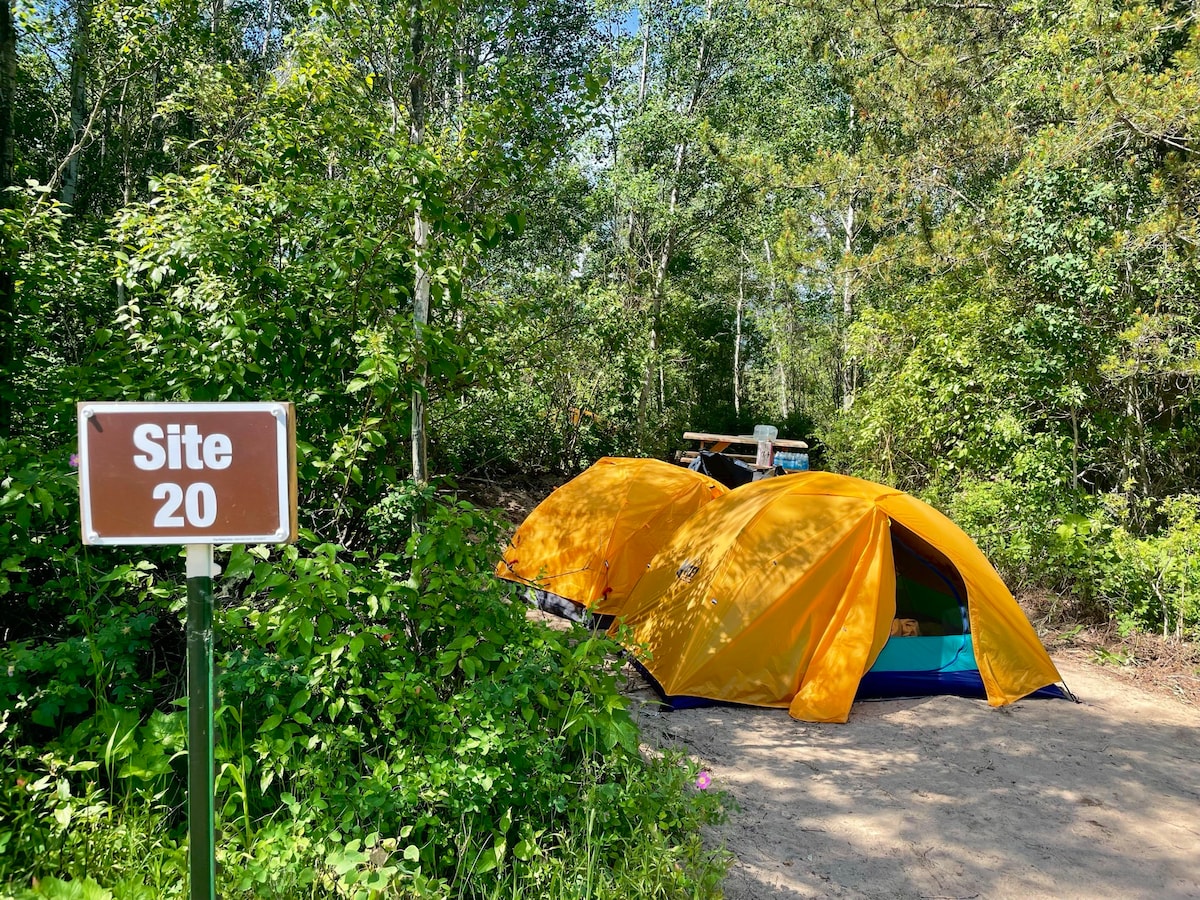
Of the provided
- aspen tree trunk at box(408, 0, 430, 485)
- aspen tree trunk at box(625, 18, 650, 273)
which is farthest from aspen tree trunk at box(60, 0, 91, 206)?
aspen tree trunk at box(625, 18, 650, 273)

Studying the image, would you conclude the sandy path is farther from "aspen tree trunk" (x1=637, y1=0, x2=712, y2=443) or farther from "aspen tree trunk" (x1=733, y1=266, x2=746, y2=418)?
"aspen tree trunk" (x1=733, y1=266, x2=746, y2=418)

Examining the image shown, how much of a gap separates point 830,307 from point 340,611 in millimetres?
19629

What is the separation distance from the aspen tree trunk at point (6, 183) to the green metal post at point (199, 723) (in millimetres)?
2136

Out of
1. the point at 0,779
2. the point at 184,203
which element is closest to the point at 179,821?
the point at 0,779

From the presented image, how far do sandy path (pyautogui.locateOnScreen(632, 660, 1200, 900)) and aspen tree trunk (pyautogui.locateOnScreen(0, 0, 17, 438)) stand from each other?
3.39 metres

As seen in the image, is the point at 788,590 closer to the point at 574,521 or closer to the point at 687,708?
the point at 687,708

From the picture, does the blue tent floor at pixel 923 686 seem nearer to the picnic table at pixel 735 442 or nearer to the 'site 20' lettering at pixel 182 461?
the 'site 20' lettering at pixel 182 461

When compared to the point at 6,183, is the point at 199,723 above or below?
below

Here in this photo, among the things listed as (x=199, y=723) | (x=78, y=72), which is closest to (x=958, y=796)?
(x=199, y=723)

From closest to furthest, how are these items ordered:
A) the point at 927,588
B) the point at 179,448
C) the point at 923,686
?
the point at 179,448 < the point at 923,686 < the point at 927,588

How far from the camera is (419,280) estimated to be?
416cm

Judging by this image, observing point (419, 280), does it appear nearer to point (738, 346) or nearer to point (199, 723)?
point (199, 723)

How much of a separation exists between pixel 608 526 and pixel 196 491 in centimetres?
550

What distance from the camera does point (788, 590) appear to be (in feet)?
17.0
